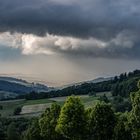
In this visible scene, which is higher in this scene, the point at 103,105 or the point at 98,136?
the point at 103,105

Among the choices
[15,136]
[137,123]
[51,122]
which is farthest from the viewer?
[15,136]

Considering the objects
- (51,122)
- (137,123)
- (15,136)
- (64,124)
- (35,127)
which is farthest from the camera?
(15,136)

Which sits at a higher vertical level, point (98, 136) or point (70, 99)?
point (70, 99)

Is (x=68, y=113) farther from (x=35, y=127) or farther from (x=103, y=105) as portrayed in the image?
(x=35, y=127)

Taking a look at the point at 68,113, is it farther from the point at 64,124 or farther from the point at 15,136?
the point at 15,136

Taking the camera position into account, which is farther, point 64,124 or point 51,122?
point 51,122

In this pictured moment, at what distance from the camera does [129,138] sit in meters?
103

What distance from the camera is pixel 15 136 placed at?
191 metres

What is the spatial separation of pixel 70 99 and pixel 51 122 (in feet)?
35.6

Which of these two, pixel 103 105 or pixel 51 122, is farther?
pixel 51 122

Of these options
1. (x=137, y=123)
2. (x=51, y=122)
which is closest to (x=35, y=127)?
(x=51, y=122)

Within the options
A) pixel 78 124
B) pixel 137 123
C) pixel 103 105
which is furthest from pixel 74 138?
pixel 137 123

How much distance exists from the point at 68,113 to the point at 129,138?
1423 centimetres

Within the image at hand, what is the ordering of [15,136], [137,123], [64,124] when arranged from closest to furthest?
[137,123] < [64,124] < [15,136]
